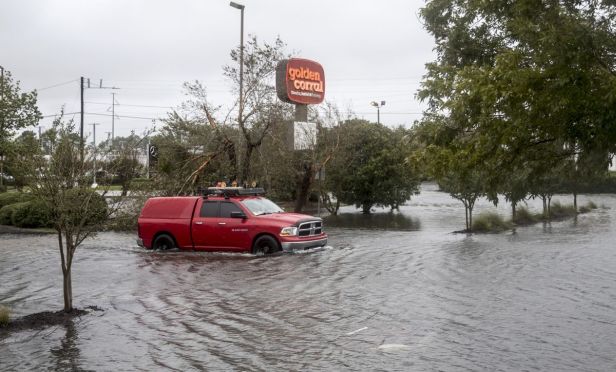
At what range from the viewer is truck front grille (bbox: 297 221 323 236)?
1777 centimetres

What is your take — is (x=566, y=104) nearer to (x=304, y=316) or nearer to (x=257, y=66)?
(x=304, y=316)

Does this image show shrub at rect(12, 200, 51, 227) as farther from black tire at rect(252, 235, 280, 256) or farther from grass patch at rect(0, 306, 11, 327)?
→ grass patch at rect(0, 306, 11, 327)

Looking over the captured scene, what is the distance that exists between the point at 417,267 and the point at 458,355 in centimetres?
787

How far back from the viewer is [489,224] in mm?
27609

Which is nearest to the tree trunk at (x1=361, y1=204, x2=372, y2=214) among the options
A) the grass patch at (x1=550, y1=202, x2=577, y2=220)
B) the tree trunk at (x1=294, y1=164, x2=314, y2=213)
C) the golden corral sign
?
the tree trunk at (x1=294, y1=164, x2=314, y2=213)

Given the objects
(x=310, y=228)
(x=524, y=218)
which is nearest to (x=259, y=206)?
(x=310, y=228)

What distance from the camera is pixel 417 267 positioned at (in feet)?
50.9

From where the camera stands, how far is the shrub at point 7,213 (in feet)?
93.9

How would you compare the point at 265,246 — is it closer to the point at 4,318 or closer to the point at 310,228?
the point at 310,228

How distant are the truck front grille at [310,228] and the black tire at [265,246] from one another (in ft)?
2.22

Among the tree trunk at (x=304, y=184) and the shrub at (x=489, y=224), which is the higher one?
the tree trunk at (x=304, y=184)

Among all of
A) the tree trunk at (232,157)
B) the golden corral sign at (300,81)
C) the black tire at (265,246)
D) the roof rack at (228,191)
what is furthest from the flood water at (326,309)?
the golden corral sign at (300,81)

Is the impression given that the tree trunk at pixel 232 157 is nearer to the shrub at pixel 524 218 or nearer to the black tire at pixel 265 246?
the black tire at pixel 265 246

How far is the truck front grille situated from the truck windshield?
120cm
